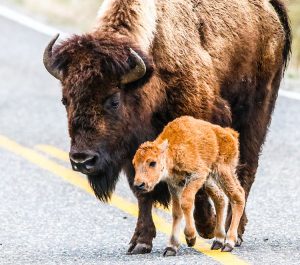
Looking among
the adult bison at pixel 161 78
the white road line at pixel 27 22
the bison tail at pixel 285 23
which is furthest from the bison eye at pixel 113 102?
the white road line at pixel 27 22

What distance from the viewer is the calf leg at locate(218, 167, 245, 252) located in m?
9.02

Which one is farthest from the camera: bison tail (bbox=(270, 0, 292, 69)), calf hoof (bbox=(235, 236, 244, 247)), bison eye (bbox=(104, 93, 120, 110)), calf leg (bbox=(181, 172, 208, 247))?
bison tail (bbox=(270, 0, 292, 69))

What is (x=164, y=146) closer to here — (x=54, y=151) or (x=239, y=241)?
(x=239, y=241)

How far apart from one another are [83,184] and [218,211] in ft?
9.75

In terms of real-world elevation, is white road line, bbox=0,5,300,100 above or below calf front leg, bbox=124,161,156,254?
below

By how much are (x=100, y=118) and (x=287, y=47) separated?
97.9 inches

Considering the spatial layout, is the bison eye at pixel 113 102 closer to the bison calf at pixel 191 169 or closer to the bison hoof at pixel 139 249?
the bison calf at pixel 191 169

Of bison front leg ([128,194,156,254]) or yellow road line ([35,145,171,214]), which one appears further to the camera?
yellow road line ([35,145,171,214])

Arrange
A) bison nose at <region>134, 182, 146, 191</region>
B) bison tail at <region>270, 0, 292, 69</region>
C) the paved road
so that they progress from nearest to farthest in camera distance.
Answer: bison nose at <region>134, 182, 146, 191</region> → the paved road → bison tail at <region>270, 0, 292, 69</region>

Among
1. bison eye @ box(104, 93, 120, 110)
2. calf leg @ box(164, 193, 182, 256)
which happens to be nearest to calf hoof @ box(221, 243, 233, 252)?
calf leg @ box(164, 193, 182, 256)

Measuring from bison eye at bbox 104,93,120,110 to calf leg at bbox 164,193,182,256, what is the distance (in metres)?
0.72

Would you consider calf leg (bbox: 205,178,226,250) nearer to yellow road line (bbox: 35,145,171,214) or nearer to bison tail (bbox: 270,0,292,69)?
bison tail (bbox: 270,0,292,69)

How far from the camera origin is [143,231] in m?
9.34

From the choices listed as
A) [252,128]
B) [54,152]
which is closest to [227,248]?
[252,128]
